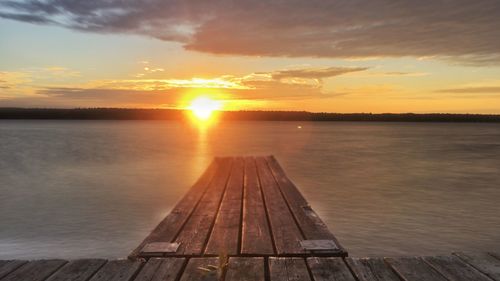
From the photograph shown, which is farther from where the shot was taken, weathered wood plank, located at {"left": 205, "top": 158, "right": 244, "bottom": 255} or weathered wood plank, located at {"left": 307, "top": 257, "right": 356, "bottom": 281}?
weathered wood plank, located at {"left": 205, "top": 158, "right": 244, "bottom": 255}

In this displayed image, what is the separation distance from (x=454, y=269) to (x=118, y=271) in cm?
343

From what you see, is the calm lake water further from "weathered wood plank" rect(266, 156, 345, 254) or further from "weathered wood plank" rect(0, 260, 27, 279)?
"weathered wood plank" rect(0, 260, 27, 279)

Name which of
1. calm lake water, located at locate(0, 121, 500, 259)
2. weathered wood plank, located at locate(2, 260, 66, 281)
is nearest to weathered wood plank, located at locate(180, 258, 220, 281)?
weathered wood plank, located at locate(2, 260, 66, 281)

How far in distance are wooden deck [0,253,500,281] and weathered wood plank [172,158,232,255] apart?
508 millimetres

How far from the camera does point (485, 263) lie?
4.95 m

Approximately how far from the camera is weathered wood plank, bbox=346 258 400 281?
177 inches

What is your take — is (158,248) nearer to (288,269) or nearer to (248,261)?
(248,261)

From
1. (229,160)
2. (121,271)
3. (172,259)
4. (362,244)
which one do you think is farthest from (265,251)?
(229,160)

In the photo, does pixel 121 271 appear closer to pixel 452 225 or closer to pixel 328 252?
pixel 328 252

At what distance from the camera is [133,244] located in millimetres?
10117

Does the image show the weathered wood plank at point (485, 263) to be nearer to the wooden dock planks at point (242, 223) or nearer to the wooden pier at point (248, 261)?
the wooden pier at point (248, 261)

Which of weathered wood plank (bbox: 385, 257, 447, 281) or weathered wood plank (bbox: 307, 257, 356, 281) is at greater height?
weathered wood plank (bbox: 385, 257, 447, 281)

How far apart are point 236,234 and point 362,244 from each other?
188 inches

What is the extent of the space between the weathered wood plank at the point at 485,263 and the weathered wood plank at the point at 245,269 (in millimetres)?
2244
